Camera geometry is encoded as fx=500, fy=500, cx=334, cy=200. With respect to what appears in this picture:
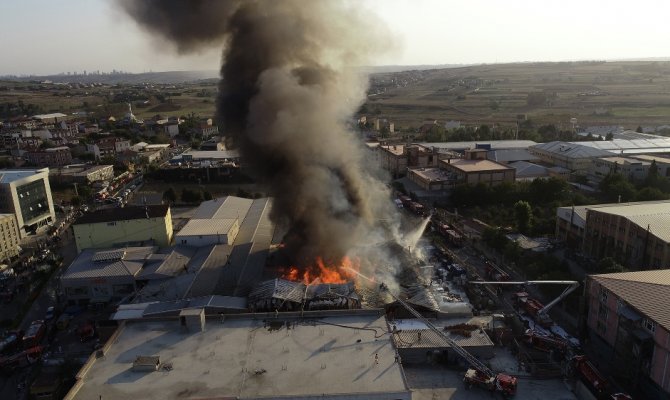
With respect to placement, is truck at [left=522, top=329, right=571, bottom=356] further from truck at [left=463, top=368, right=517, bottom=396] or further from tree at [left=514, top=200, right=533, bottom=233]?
tree at [left=514, top=200, right=533, bottom=233]

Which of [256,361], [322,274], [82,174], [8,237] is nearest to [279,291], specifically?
[322,274]

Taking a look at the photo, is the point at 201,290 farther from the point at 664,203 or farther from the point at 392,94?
the point at 392,94

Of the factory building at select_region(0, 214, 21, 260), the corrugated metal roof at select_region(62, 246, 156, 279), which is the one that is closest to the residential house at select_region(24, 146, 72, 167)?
the factory building at select_region(0, 214, 21, 260)

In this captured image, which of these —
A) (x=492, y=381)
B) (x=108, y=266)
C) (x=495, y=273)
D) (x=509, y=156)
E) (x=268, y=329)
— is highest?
(x=268, y=329)

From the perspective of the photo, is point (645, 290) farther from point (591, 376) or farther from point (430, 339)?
point (430, 339)

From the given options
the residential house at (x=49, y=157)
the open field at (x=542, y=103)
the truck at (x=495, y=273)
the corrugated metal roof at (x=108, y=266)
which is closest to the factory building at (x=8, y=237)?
the corrugated metal roof at (x=108, y=266)

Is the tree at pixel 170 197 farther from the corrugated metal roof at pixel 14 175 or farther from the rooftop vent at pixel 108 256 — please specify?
the rooftop vent at pixel 108 256
